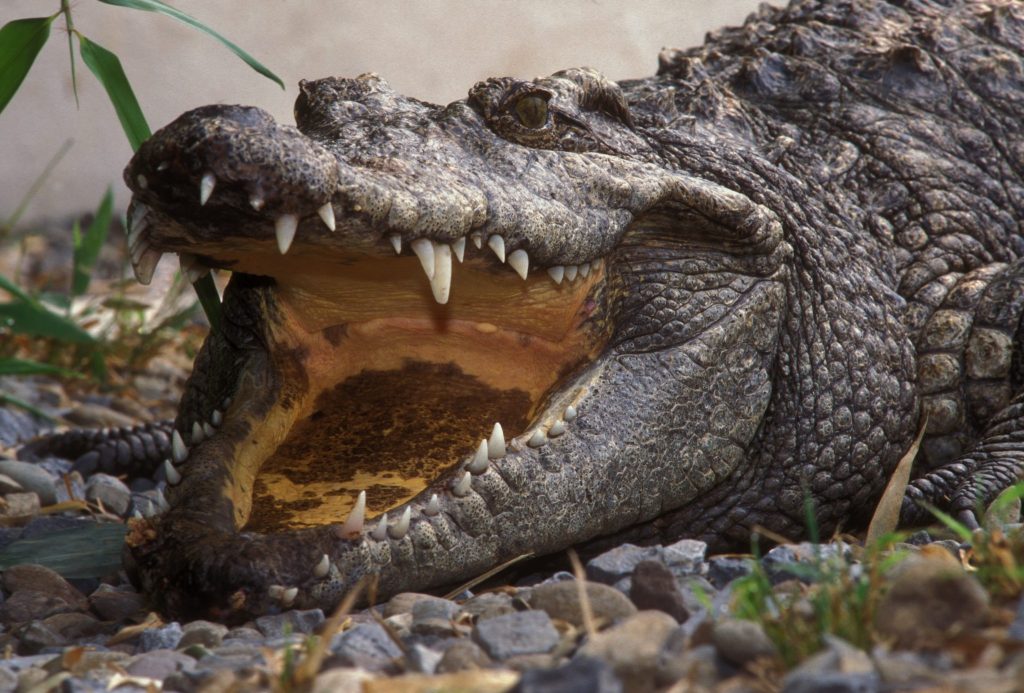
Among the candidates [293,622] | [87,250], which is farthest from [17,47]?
[87,250]

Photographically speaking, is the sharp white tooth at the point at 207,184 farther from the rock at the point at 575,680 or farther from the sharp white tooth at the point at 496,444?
the rock at the point at 575,680

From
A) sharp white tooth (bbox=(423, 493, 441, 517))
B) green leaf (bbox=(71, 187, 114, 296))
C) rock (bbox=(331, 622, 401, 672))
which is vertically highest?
green leaf (bbox=(71, 187, 114, 296))

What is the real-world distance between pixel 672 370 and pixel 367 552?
90 cm

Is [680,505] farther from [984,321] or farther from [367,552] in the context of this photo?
[984,321]

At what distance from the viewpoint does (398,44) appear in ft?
21.7

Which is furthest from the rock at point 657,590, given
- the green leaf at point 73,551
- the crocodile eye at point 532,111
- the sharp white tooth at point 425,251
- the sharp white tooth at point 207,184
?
the green leaf at point 73,551

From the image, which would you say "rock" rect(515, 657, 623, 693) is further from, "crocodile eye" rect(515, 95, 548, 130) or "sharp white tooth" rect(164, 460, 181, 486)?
"crocodile eye" rect(515, 95, 548, 130)

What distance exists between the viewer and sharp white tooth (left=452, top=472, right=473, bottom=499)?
7.48ft

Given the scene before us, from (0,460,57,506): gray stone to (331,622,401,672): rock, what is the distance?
1.88m

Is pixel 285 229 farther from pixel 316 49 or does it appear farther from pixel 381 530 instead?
pixel 316 49

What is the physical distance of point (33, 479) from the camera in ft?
11.1

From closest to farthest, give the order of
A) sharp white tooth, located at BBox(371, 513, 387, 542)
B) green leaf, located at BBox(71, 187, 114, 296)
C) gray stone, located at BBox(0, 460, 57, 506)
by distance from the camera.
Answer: sharp white tooth, located at BBox(371, 513, 387, 542) < gray stone, located at BBox(0, 460, 57, 506) < green leaf, located at BBox(71, 187, 114, 296)

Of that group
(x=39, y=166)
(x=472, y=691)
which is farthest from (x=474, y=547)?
(x=39, y=166)

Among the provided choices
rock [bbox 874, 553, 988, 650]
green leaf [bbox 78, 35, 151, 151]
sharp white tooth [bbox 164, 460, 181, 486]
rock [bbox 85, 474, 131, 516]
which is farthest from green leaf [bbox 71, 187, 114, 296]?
rock [bbox 874, 553, 988, 650]
